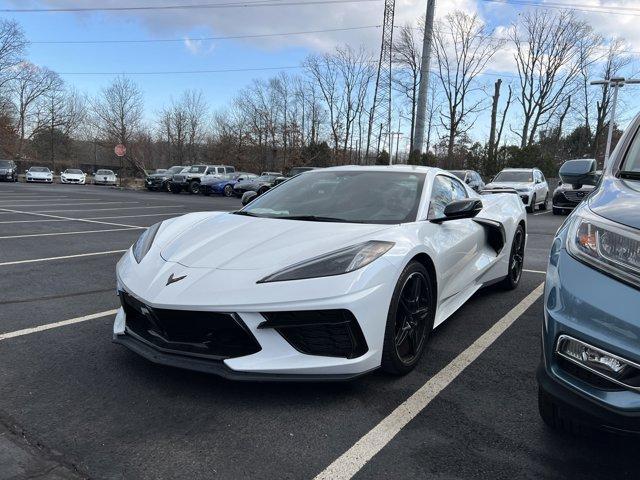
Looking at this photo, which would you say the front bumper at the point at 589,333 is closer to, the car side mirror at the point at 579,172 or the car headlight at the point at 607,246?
the car headlight at the point at 607,246

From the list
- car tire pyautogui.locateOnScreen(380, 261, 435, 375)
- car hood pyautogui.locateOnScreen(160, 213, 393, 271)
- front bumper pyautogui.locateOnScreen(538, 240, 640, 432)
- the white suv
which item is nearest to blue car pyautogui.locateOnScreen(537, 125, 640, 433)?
front bumper pyautogui.locateOnScreen(538, 240, 640, 432)

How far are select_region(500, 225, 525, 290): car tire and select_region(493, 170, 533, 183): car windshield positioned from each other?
44.4 feet

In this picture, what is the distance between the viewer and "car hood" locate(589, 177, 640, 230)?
6.40 feet

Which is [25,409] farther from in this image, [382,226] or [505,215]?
[505,215]

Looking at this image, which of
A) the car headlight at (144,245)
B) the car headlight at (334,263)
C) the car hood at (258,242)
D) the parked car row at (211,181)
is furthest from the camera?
the parked car row at (211,181)

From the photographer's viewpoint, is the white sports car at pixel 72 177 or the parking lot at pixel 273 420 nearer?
the parking lot at pixel 273 420

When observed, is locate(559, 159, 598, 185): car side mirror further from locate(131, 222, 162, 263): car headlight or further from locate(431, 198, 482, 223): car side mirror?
locate(131, 222, 162, 263): car headlight

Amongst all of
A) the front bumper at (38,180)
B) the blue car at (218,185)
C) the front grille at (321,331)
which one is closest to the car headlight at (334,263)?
the front grille at (321,331)

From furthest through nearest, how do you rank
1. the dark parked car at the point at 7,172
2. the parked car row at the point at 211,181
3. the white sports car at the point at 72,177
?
1. the white sports car at the point at 72,177
2. the dark parked car at the point at 7,172
3. the parked car row at the point at 211,181

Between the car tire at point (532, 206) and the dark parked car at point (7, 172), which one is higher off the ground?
the dark parked car at point (7, 172)

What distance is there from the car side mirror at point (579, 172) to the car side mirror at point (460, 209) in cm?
71

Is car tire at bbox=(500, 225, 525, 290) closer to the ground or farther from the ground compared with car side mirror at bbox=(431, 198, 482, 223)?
closer to the ground

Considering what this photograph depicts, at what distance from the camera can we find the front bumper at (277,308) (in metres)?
2.52

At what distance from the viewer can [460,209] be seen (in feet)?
11.3
